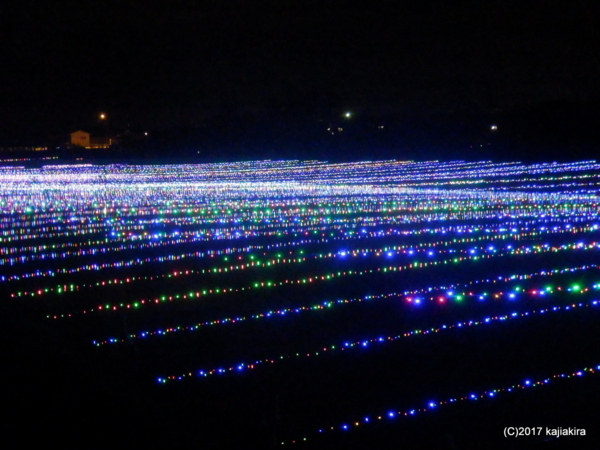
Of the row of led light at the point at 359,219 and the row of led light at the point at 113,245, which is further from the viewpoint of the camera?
the row of led light at the point at 359,219

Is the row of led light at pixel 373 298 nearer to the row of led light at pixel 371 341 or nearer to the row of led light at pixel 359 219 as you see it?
the row of led light at pixel 371 341

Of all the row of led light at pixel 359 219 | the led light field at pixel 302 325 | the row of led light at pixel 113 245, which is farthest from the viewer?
the row of led light at pixel 359 219

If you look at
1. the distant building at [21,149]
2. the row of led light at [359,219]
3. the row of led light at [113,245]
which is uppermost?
the distant building at [21,149]

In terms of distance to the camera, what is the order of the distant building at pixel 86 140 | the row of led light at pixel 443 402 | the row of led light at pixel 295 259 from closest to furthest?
the row of led light at pixel 443 402 → the row of led light at pixel 295 259 → the distant building at pixel 86 140

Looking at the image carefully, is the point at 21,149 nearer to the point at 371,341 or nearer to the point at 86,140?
the point at 86,140

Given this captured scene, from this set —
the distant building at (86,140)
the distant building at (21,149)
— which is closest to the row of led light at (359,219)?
the distant building at (21,149)

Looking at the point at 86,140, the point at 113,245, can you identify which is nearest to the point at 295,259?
the point at 113,245

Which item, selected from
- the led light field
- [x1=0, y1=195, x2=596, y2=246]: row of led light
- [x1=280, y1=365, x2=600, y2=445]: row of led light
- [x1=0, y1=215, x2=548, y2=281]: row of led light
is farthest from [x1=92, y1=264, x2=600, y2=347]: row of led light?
[x1=0, y1=195, x2=596, y2=246]: row of led light
